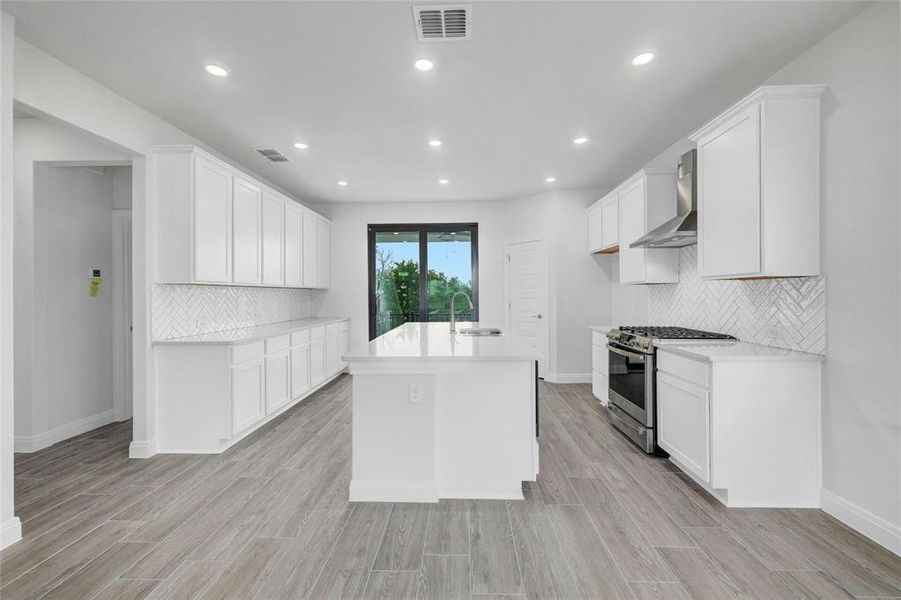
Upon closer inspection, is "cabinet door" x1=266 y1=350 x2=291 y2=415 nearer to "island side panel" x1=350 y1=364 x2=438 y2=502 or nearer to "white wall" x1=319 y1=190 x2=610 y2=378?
"island side panel" x1=350 y1=364 x2=438 y2=502

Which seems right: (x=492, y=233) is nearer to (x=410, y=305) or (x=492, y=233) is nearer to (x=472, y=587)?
(x=410, y=305)

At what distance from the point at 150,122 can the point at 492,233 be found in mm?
4551

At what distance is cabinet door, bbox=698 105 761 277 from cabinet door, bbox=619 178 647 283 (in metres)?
1.07

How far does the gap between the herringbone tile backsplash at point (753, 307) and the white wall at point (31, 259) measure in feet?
16.4

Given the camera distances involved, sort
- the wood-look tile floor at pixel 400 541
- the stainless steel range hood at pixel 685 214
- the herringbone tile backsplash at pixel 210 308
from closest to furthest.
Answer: the wood-look tile floor at pixel 400 541
the stainless steel range hood at pixel 685 214
the herringbone tile backsplash at pixel 210 308

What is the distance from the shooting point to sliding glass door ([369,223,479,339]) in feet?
22.0

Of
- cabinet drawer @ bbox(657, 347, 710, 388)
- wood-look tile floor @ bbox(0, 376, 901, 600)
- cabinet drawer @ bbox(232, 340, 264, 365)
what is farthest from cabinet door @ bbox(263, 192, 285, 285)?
cabinet drawer @ bbox(657, 347, 710, 388)

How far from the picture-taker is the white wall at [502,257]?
5.92 metres

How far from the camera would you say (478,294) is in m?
6.71

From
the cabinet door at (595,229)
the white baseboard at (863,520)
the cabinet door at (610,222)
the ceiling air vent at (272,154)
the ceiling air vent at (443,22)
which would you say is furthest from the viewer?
the cabinet door at (595,229)

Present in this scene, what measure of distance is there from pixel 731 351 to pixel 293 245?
473cm

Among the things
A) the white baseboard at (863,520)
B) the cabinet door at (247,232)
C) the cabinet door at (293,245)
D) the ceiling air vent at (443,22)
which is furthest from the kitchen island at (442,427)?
the cabinet door at (293,245)

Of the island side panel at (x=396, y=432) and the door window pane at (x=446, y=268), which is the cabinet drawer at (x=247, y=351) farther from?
the door window pane at (x=446, y=268)

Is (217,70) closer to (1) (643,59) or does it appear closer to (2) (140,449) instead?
(1) (643,59)
